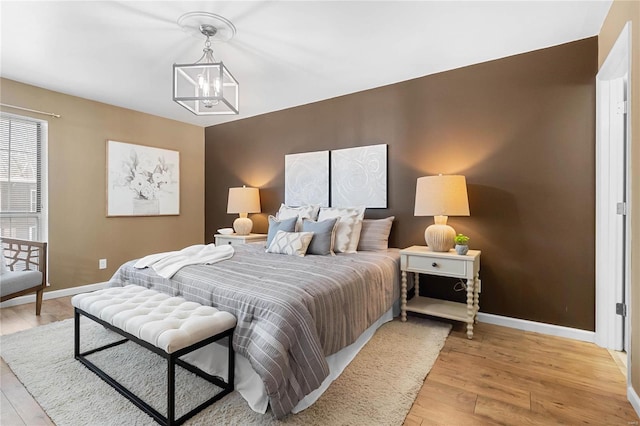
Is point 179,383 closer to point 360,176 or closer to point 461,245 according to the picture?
point 461,245

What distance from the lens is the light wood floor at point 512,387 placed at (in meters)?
1.59

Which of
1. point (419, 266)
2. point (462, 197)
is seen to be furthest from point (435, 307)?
point (462, 197)

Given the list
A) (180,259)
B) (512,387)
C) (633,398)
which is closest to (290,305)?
(180,259)

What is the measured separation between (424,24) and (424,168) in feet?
4.42

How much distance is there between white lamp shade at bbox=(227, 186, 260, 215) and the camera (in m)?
4.28

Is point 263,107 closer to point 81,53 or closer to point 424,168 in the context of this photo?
point 81,53

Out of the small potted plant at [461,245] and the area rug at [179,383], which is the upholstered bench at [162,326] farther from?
the small potted plant at [461,245]

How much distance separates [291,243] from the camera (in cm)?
291

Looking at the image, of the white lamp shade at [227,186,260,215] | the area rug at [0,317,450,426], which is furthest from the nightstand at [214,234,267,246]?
the area rug at [0,317,450,426]

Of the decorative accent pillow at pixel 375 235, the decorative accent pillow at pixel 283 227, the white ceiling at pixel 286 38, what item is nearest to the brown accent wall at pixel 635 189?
the white ceiling at pixel 286 38

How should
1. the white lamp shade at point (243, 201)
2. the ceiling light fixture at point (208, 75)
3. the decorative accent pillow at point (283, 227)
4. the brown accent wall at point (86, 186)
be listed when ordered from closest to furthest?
1. the ceiling light fixture at point (208, 75)
2. the decorative accent pillow at point (283, 227)
3. the brown accent wall at point (86, 186)
4. the white lamp shade at point (243, 201)

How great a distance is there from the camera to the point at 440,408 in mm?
1667

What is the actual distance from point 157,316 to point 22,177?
310 centimetres

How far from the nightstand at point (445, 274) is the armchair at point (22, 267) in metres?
3.52
